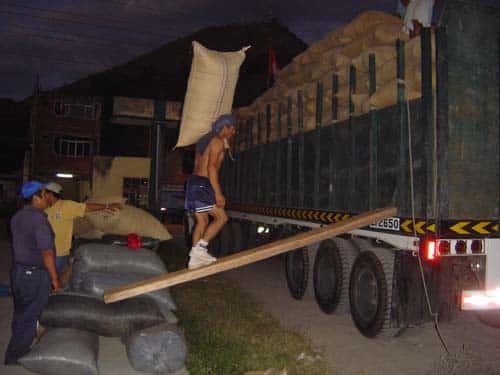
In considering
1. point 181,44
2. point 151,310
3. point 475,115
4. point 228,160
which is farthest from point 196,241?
point 181,44

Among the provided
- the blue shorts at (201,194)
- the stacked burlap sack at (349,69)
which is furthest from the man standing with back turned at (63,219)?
the stacked burlap sack at (349,69)

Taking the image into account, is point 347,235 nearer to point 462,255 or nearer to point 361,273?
point 361,273

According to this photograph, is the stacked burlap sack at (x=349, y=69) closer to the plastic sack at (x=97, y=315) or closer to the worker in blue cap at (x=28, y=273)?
the plastic sack at (x=97, y=315)

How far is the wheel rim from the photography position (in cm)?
482

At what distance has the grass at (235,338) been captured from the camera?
4.00 m

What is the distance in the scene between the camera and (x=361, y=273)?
5125 mm

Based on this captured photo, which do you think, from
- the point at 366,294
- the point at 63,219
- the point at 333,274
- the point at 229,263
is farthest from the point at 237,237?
the point at 229,263

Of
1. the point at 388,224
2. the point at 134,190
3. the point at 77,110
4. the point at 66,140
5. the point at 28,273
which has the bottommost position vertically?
the point at 28,273

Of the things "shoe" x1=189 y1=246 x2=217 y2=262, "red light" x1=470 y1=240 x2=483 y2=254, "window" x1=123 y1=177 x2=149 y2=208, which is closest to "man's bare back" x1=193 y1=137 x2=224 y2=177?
"shoe" x1=189 y1=246 x2=217 y2=262

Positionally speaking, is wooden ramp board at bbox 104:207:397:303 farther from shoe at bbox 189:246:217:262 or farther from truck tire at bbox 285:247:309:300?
truck tire at bbox 285:247:309:300

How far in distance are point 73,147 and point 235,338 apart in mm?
32132

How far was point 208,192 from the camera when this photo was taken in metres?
4.74

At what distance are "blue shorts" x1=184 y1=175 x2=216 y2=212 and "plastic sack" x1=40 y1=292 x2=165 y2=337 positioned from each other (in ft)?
3.65

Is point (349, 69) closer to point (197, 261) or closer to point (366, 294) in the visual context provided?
point (366, 294)
